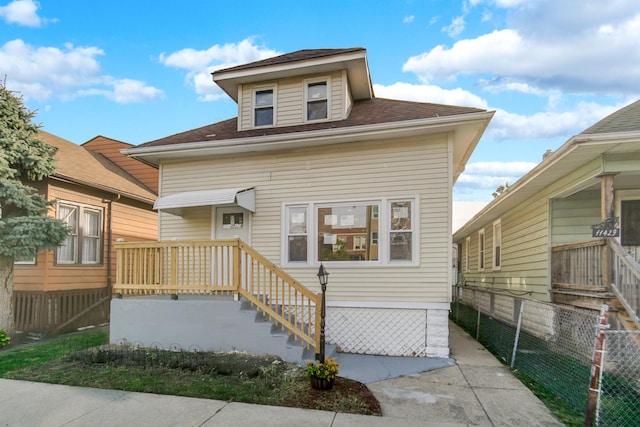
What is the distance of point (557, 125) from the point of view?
3441 cm

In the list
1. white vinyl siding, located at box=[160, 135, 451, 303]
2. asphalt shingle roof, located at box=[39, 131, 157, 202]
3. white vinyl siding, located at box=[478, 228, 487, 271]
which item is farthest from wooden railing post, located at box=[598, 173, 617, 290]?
asphalt shingle roof, located at box=[39, 131, 157, 202]

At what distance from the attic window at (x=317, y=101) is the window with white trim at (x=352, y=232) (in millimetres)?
2037

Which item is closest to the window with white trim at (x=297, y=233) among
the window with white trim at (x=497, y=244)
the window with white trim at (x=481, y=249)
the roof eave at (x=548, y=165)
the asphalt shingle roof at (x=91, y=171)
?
the roof eave at (x=548, y=165)

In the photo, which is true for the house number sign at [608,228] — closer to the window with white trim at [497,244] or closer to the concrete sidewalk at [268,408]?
the concrete sidewalk at [268,408]

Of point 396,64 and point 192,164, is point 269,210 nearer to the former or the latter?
point 192,164

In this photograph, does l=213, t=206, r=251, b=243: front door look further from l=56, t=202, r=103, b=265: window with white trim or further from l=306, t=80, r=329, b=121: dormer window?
l=56, t=202, r=103, b=265: window with white trim

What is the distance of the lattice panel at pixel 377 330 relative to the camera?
6555 millimetres

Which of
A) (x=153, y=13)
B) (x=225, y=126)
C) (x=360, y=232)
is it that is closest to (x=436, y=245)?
(x=360, y=232)

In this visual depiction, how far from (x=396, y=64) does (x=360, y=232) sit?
6.92m

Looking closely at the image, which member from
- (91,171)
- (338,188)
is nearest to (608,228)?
(338,188)

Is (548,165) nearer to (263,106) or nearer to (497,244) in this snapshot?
(263,106)

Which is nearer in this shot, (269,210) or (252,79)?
(269,210)

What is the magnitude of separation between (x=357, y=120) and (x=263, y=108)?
2.24 metres

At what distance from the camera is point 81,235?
9.55 meters
